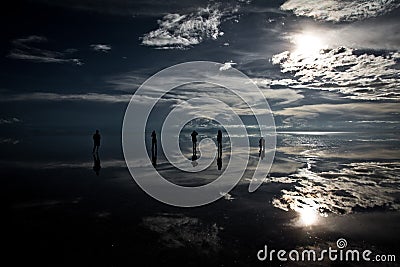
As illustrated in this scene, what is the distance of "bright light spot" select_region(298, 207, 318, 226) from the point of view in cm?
1097

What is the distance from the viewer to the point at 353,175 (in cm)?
2089

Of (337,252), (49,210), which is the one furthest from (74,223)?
(337,252)

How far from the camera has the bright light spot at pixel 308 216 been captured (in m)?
11.0

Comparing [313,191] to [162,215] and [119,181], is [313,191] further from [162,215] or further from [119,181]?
[119,181]
